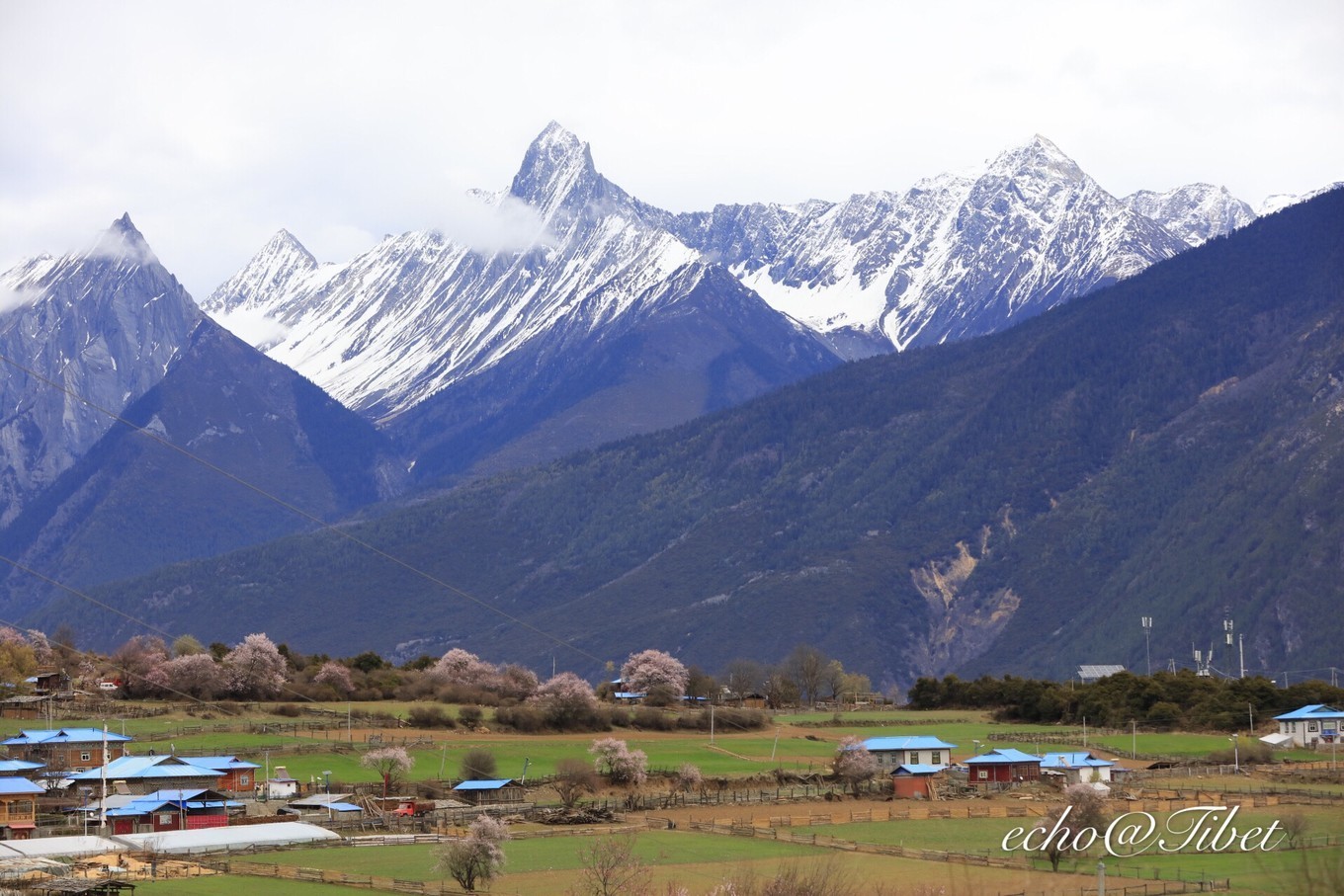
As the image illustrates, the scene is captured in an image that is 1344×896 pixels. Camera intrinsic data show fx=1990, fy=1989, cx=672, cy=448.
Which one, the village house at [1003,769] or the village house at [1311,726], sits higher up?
the village house at [1311,726]

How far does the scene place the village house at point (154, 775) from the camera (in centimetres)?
7850

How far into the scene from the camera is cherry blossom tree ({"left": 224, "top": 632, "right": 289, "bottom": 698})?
386ft

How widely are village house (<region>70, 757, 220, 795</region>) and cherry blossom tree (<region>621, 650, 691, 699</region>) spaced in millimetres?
61445

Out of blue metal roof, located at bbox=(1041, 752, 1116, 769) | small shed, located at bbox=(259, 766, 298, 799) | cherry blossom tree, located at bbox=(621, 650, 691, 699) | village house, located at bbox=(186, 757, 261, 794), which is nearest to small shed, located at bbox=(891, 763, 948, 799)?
blue metal roof, located at bbox=(1041, 752, 1116, 769)

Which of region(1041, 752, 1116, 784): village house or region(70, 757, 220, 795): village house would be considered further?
region(1041, 752, 1116, 784): village house

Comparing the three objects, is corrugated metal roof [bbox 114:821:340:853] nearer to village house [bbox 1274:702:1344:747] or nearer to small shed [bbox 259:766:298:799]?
→ small shed [bbox 259:766:298:799]

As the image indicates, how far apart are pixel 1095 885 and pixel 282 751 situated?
48107mm

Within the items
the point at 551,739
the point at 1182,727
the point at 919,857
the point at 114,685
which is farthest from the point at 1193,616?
the point at 919,857

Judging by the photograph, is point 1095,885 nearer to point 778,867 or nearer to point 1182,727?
point 778,867

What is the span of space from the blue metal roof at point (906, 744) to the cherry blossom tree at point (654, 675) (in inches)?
1680

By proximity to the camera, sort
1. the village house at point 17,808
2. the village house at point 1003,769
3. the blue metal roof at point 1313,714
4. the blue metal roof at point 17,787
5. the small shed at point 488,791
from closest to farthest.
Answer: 1. the village house at point 17,808
2. the blue metal roof at point 17,787
3. the small shed at point 488,791
4. the village house at point 1003,769
5. the blue metal roof at point 1313,714

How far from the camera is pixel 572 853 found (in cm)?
6706

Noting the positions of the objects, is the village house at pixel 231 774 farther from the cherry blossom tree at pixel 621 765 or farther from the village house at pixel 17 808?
the cherry blossom tree at pixel 621 765

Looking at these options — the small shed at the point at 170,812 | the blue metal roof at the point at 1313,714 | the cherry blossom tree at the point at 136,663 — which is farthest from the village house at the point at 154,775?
the blue metal roof at the point at 1313,714
